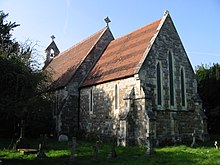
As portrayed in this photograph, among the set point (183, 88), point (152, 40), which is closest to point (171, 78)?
point (183, 88)

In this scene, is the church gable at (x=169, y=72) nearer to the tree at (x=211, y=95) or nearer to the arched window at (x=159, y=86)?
the arched window at (x=159, y=86)

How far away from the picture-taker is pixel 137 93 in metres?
18.4

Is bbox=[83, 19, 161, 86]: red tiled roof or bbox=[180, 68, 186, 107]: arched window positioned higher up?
bbox=[83, 19, 161, 86]: red tiled roof

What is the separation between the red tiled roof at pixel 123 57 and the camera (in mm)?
20078

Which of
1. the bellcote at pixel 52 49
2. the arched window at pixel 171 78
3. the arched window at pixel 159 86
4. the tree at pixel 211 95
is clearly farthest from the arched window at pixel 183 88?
the bellcote at pixel 52 49

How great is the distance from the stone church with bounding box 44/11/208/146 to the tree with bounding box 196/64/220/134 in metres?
8.59

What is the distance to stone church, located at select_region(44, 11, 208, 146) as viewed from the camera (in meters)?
18.3

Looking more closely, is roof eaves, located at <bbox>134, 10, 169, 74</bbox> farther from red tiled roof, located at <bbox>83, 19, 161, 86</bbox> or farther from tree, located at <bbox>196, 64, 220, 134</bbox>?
tree, located at <bbox>196, 64, 220, 134</bbox>

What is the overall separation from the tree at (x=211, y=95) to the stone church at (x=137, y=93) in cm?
859

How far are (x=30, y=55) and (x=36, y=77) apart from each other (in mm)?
2853

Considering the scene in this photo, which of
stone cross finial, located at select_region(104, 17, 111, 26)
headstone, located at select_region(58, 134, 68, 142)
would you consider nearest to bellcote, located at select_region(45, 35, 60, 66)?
stone cross finial, located at select_region(104, 17, 111, 26)

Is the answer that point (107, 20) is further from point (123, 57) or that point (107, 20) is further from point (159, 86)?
point (159, 86)

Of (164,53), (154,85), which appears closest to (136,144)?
(154,85)

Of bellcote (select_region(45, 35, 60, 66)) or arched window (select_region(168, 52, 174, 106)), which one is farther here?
bellcote (select_region(45, 35, 60, 66))
